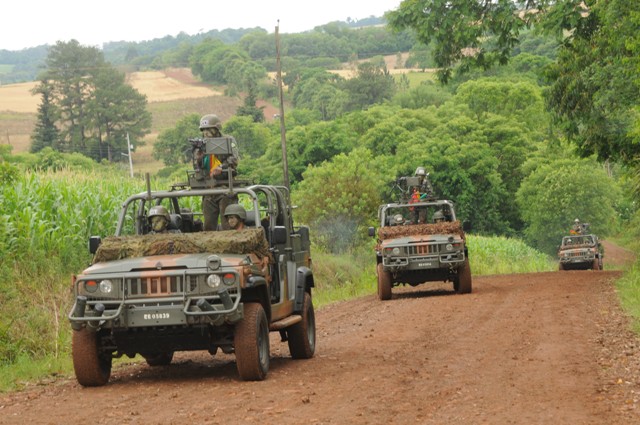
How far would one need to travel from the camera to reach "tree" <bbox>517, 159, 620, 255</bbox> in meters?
78.1

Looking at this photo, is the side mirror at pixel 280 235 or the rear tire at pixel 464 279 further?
the rear tire at pixel 464 279

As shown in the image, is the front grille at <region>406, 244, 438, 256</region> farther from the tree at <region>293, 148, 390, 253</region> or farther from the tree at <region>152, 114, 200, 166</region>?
the tree at <region>152, 114, 200, 166</region>

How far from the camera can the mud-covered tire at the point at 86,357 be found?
10867 mm

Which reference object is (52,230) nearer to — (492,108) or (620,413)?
(620,413)

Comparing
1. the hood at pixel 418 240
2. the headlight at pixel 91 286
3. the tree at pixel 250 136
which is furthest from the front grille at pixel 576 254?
the tree at pixel 250 136

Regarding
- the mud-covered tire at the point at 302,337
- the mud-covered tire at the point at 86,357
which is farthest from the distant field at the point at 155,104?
the mud-covered tire at the point at 86,357

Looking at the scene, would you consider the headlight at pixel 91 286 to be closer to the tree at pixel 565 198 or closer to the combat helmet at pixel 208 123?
the combat helmet at pixel 208 123

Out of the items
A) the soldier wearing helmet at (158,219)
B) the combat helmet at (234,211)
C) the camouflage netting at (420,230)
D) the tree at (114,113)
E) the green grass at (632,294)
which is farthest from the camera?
the tree at (114,113)

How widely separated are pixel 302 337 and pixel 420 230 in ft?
37.9

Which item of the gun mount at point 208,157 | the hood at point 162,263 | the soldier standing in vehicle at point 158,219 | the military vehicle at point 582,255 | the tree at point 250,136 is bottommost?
the tree at point 250,136

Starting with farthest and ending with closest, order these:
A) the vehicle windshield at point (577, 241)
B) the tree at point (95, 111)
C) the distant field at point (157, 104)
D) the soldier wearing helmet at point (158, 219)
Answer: the distant field at point (157, 104) < the tree at point (95, 111) < the vehicle windshield at point (577, 241) < the soldier wearing helmet at point (158, 219)

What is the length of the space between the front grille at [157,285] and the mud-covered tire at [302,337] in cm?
265

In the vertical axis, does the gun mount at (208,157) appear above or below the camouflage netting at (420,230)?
above

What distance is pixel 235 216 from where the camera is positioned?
39.7 feet
